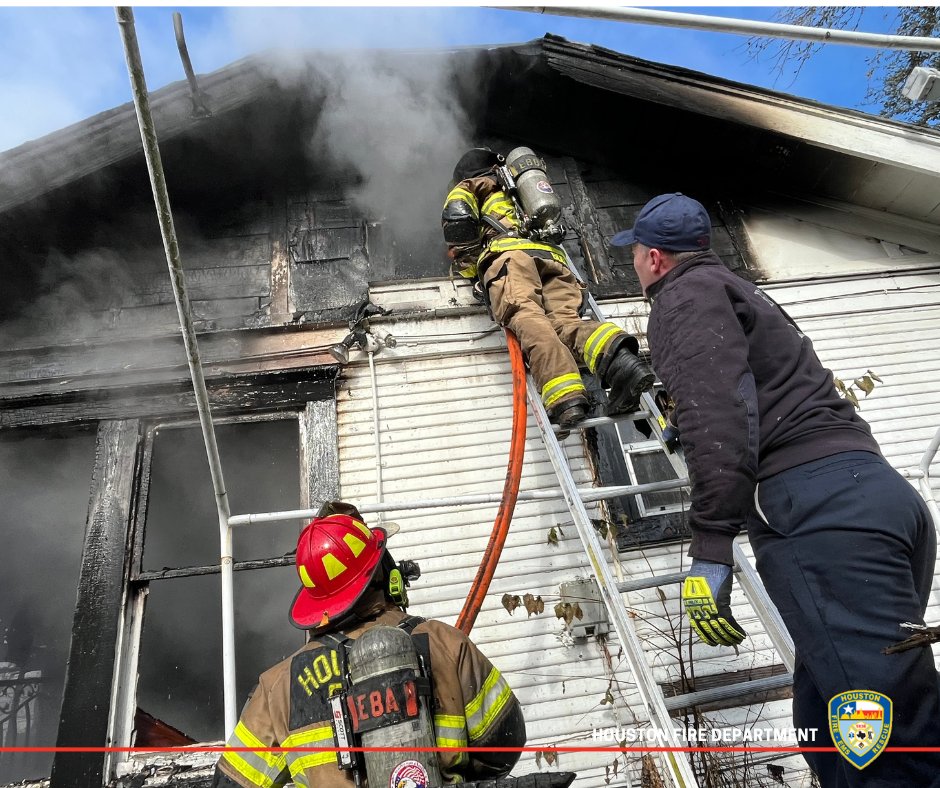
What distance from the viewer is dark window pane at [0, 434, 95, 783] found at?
18.5 feet

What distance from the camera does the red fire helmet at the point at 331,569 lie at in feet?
7.58

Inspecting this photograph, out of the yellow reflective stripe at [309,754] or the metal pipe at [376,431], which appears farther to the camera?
the metal pipe at [376,431]

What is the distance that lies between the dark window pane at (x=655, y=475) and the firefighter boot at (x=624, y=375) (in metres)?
1.10

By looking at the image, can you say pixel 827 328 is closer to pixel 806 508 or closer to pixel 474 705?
pixel 806 508

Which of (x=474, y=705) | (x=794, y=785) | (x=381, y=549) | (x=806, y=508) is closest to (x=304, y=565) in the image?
(x=381, y=549)

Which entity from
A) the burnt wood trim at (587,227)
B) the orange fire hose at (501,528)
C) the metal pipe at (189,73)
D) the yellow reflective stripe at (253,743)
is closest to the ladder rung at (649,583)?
the orange fire hose at (501,528)

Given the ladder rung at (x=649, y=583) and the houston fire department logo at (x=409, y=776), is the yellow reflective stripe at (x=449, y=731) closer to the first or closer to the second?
the houston fire department logo at (x=409, y=776)

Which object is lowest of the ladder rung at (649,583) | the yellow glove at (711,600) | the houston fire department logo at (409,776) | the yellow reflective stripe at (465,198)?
the houston fire department logo at (409,776)

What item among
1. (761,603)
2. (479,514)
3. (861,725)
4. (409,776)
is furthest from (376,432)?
(861,725)

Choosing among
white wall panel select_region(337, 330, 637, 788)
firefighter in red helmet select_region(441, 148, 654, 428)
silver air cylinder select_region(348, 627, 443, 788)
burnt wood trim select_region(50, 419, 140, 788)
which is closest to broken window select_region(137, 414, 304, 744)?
burnt wood trim select_region(50, 419, 140, 788)

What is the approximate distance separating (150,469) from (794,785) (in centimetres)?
418

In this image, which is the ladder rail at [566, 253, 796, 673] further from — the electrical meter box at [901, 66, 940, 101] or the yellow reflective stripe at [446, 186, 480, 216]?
the electrical meter box at [901, 66, 940, 101]

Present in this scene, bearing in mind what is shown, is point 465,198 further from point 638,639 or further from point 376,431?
point 638,639

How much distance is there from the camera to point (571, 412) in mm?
3398
